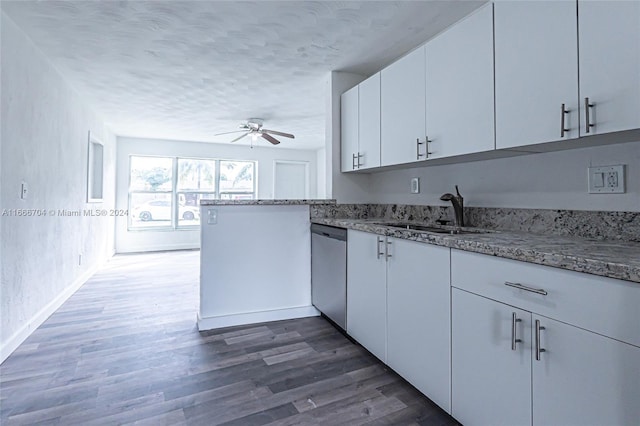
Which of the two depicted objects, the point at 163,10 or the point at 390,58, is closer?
the point at 163,10

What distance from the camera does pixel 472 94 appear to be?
178 centimetres

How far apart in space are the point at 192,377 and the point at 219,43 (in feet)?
7.86

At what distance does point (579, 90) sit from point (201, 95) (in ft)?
12.3

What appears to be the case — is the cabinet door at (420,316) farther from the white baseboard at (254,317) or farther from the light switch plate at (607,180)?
the white baseboard at (254,317)

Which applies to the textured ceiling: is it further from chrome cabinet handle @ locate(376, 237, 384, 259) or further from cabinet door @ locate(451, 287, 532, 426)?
cabinet door @ locate(451, 287, 532, 426)

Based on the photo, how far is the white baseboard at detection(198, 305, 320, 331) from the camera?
2.71 m

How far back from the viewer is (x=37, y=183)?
110 inches

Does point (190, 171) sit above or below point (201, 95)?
below

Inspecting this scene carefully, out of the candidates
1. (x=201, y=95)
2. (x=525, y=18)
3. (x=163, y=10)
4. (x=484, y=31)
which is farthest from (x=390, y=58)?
(x=201, y=95)

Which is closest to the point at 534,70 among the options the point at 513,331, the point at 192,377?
the point at 513,331

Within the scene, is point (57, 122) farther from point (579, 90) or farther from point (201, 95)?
point (579, 90)

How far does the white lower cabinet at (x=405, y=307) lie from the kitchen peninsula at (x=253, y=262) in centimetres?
77

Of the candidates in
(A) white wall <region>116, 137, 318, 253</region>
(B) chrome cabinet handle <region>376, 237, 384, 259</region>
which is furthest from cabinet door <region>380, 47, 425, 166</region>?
(A) white wall <region>116, 137, 318, 253</region>

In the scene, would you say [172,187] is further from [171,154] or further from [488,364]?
[488,364]
